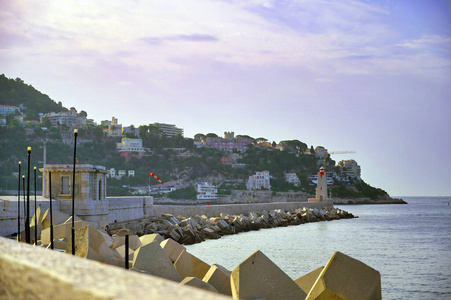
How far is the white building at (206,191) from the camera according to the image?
396ft

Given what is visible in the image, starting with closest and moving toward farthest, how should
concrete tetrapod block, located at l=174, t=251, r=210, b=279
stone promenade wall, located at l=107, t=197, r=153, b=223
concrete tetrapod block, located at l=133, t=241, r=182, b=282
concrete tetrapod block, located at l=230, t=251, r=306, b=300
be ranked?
concrete tetrapod block, located at l=230, t=251, r=306, b=300
concrete tetrapod block, located at l=133, t=241, r=182, b=282
concrete tetrapod block, located at l=174, t=251, r=210, b=279
stone promenade wall, located at l=107, t=197, r=153, b=223

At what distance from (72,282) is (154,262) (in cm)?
796

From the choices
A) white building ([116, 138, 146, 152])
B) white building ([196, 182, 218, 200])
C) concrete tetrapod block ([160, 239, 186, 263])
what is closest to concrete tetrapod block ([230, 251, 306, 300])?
concrete tetrapod block ([160, 239, 186, 263])

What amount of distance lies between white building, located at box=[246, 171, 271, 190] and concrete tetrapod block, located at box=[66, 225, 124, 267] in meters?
117

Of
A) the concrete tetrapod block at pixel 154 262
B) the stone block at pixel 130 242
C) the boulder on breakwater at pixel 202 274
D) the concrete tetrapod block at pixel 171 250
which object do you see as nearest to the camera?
the boulder on breakwater at pixel 202 274

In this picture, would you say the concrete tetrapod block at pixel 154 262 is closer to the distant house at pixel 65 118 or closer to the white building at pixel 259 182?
the distant house at pixel 65 118

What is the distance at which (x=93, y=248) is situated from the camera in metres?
9.84

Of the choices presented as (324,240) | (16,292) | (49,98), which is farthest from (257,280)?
(49,98)

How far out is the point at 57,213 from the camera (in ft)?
60.6

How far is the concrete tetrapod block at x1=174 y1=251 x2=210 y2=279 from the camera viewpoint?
10.9 m

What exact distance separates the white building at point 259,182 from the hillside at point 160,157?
10.9ft

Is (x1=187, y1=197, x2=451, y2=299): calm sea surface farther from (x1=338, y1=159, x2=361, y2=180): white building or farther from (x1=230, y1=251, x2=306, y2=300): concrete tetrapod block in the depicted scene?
(x1=338, y1=159, x2=361, y2=180): white building

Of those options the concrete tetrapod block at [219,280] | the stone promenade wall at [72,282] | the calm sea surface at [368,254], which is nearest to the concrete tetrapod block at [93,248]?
the concrete tetrapod block at [219,280]

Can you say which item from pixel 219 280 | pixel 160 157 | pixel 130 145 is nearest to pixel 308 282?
pixel 219 280
